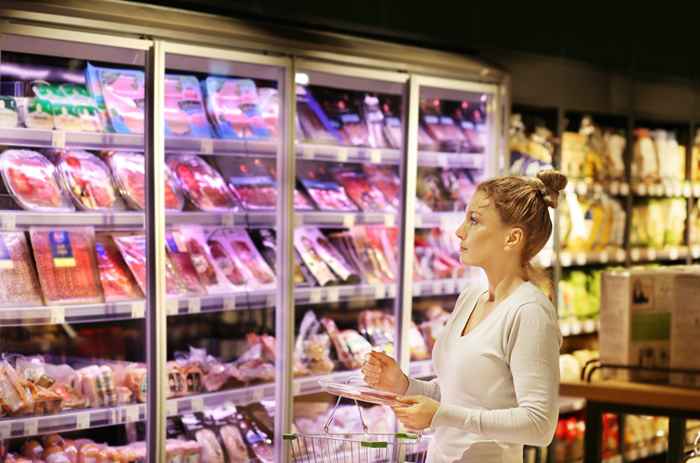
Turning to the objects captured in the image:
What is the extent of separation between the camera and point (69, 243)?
139 inches

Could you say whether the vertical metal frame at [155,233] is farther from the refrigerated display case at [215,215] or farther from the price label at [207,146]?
the price label at [207,146]

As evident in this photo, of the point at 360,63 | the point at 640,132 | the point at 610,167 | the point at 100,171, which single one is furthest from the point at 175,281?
the point at 640,132

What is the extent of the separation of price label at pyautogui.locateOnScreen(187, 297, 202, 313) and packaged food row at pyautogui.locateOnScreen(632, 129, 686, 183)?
3426 mm

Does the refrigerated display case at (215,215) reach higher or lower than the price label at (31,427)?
higher

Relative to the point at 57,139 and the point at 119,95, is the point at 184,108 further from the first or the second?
the point at 57,139

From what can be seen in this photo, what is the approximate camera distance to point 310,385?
13.1 ft

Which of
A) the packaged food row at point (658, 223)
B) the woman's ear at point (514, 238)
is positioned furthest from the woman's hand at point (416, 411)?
the packaged food row at point (658, 223)

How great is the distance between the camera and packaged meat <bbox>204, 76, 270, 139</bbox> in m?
3.83

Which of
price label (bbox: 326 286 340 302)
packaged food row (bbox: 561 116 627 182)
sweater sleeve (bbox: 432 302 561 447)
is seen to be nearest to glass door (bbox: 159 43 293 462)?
price label (bbox: 326 286 340 302)

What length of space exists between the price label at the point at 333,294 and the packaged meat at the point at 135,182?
2.57 ft

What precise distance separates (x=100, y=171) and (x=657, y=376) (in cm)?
220

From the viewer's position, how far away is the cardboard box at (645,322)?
3229mm

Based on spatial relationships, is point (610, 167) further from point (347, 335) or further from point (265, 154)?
point (265, 154)

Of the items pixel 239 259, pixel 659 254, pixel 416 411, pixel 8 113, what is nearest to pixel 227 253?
pixel 239 259
